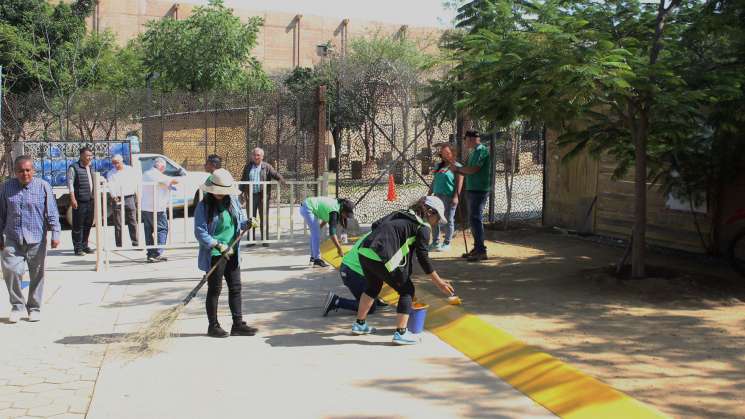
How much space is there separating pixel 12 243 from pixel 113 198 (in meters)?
3.82

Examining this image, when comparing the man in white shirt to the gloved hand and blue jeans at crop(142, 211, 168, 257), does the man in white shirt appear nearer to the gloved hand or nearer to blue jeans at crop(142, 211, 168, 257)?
blue jeans at crop(142, 211, 168, 257)

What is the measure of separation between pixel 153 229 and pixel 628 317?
7150mm

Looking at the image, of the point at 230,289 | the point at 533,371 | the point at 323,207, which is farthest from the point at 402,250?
the point at 323,207

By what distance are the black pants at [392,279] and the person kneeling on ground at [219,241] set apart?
1310 millimetres

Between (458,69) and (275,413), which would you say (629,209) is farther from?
A: (275,413)

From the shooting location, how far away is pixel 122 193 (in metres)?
11.9

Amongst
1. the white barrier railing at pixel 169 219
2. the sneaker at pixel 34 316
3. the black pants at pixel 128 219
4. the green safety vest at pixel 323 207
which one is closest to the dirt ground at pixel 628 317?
the green safety vest at pixel 323 207

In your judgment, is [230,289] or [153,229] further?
[153,229]

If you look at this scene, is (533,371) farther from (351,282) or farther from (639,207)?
(639,207)

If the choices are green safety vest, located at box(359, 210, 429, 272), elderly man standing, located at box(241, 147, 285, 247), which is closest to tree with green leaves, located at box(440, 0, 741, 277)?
green safety vest, located at box(359, 210, 429, 272)

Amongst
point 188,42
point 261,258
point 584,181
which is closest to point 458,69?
point 261,258

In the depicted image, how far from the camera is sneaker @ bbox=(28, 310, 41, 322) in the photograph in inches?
311

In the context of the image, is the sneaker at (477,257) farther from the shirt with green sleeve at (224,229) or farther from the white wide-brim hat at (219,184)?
the white wide-brim hat at (219,184)

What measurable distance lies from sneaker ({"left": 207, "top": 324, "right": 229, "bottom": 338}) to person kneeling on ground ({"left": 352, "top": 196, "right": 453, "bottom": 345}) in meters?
1.50
